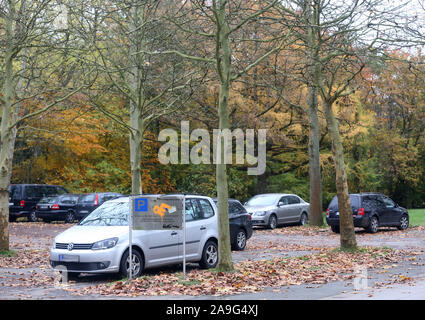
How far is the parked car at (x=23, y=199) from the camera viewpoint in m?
34.3

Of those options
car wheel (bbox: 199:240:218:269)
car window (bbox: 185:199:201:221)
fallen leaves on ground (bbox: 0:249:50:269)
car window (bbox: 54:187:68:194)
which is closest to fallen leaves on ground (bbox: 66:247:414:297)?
car wheel (bbox: 199:240:218:269)

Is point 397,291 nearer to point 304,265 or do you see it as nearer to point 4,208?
point 304,265

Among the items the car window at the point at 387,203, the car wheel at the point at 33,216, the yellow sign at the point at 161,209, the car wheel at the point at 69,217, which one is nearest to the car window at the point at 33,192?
the car wheel at the point at 33,216

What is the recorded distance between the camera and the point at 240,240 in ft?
61.1

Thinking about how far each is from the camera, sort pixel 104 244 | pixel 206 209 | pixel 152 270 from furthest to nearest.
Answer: pixel 206 209, pixel 152 270, pixel 104 244

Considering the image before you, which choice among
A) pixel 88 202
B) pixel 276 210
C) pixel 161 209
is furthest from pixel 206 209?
pixel 88 202

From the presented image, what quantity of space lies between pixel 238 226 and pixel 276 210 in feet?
34.7

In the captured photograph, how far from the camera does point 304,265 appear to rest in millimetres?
14047

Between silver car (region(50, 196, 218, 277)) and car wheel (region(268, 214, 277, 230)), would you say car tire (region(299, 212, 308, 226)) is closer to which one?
car wheel (region(268, 214, 277, 230))

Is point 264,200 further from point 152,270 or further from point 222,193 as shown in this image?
point 222,193

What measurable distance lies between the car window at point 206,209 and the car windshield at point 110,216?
2.04 metres

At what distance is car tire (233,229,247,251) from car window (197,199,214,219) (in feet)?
12.9

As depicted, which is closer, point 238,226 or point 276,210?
point 238,226

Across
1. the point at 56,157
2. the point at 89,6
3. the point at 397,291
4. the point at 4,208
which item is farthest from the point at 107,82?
the point at 56,157
